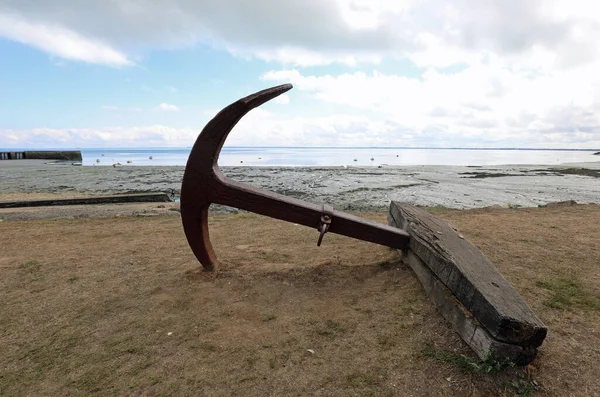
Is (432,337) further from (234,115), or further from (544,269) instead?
(234,115)

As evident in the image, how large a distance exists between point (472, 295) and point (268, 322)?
5.00 ft

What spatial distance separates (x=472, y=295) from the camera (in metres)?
2.19

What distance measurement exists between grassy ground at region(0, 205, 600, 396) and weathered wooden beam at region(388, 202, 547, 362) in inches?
4.9

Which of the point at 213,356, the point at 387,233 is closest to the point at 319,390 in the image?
the point at 213,356

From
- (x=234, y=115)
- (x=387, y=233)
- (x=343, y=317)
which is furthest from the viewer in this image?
(x=387, y=233)

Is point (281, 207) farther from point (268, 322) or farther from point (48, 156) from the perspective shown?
point (48, 156)

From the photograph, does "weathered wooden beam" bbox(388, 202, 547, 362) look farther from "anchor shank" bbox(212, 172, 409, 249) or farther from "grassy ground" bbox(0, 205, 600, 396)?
"anchor shank" bbox(212, 172, 409, 249)

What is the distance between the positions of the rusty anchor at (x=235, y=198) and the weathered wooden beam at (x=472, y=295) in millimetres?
402

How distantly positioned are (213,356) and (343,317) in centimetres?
105

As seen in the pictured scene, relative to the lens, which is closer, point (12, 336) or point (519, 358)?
point (519, 358)

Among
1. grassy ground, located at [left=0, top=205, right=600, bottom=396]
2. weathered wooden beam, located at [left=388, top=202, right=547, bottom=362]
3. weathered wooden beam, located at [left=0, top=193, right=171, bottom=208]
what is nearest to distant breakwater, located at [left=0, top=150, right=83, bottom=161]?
weathered wooden beam, located at [left=0, top=193, right=171, bottom=208]

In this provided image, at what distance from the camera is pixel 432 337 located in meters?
2.38

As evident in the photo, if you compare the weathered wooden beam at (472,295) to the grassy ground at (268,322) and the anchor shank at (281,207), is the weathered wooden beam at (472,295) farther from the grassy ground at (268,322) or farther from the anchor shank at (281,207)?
the anchor shank at (281,207)

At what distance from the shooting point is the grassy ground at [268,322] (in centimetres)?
206
